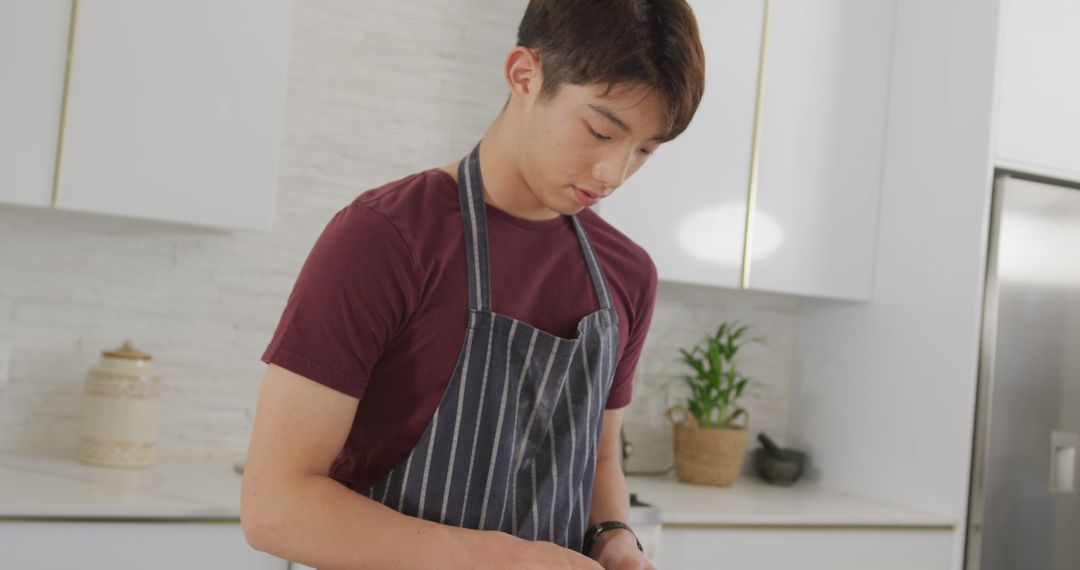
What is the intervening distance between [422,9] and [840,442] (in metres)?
1.67

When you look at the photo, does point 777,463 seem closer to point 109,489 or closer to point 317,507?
point 109,489

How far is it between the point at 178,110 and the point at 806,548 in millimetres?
1728

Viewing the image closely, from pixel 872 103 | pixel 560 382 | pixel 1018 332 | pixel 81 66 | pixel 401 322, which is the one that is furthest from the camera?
pixel 872 103

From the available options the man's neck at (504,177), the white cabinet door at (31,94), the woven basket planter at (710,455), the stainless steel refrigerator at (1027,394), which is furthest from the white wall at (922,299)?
the white cabinet door at (31,94)

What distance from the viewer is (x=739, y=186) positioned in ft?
9.20

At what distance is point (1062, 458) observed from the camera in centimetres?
271

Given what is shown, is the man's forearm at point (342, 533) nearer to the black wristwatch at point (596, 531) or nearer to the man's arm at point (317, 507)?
the man's arm at point (317, 507)

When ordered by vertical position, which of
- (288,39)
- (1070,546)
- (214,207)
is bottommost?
(1070,546)

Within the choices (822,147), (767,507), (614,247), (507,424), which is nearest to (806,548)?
(767,507)

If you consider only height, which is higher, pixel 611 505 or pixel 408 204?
pixel 408 204

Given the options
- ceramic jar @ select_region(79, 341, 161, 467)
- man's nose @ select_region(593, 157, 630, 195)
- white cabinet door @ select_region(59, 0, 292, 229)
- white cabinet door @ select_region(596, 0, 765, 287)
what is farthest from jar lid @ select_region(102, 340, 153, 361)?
man's nose @ select_region(593, 157, 630, 195)

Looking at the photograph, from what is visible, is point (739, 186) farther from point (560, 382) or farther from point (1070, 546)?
point (560, 382)

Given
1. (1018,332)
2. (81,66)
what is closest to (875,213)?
(1018,332)

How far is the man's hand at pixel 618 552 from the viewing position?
1.28 metres
